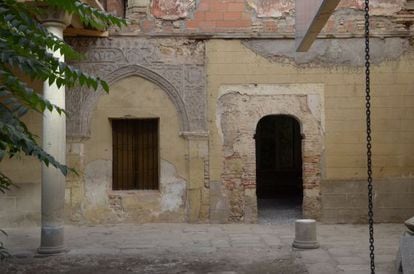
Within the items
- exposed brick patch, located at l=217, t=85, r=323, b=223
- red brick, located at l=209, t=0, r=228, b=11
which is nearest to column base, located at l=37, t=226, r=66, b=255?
exposed brick patch, located at l=217, t=85, r=323, b=223

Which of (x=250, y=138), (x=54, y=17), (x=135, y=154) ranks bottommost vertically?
(x=135, y=154)

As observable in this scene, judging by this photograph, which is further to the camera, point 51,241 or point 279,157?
point 279,157

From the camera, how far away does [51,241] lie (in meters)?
7.59

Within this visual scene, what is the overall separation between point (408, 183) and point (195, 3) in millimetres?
5918

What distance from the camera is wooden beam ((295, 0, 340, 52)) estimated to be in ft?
19.4

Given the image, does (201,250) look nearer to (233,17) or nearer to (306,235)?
(306,235)

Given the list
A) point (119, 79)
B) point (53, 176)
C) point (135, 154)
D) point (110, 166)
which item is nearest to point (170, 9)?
Answer: point (119, 79)

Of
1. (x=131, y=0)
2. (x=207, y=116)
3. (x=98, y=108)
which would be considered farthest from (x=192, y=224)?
(x=131, y=0)

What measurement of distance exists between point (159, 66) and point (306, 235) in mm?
4838

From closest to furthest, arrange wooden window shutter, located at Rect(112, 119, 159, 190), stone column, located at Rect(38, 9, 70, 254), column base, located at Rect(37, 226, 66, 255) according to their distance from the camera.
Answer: column base, located at Rect(37, 226, 66, 255)
stone column, located at Rect(38, 9, 70, 254)
wooden window shutter, located at Rect(112, 119, 159, 190)

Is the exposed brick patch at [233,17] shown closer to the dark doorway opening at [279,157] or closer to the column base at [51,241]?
the column base at [51,241]

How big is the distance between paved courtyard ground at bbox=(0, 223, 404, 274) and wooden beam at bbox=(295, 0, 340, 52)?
3.16 m

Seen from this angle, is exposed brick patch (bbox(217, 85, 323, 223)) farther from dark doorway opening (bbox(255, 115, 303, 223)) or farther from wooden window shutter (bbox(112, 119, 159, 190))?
dark doorway opening (bbox(255, 115, 303, 223))

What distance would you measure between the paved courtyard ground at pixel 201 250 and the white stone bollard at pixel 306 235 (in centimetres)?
15
